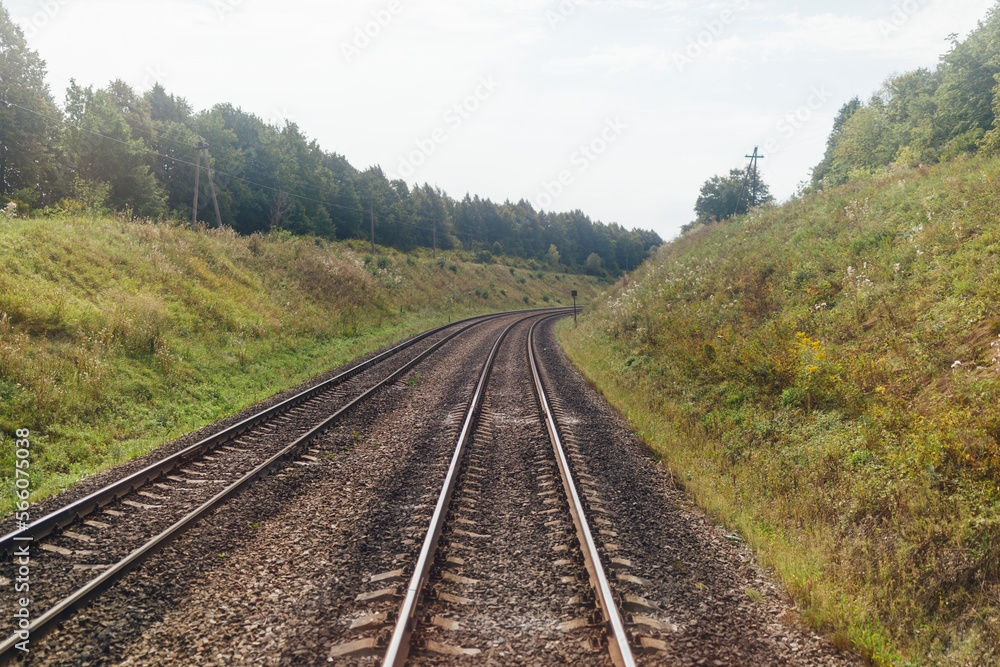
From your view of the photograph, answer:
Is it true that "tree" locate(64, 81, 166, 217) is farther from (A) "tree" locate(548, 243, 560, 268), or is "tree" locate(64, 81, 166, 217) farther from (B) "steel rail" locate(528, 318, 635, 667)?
(A) "tree" locate(548, 243, 560, 268)

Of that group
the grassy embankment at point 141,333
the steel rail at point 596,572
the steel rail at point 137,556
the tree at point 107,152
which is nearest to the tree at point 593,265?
the tree at point 107,152

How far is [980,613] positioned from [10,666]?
753 centimetres

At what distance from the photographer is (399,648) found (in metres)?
3.60

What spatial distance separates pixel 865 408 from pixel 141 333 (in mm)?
15909

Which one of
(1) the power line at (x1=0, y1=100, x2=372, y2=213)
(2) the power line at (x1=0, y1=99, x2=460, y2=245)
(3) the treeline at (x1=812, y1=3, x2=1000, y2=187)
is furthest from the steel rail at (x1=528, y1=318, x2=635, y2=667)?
(1) the power line at (x1=0, y1=100, x2=372, y2=213)

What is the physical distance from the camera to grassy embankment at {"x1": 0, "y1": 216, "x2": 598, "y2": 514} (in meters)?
8.94

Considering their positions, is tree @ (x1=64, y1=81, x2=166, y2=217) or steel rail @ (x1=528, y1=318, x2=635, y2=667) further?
tree @ (x1=64, y1=81, x2=166, y2=217)

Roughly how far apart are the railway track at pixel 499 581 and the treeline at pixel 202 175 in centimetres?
2155

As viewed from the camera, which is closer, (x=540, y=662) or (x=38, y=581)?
(x=540, y=662)

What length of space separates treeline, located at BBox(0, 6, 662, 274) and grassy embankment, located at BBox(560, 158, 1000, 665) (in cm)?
2406

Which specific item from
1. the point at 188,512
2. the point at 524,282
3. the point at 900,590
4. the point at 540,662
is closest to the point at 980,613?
the point at 900,590

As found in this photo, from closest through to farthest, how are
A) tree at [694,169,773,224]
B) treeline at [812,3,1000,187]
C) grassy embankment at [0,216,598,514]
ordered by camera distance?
1. grassy embankment at [0,216,598,514]
2. treeline at [812,3,1000,187]
3. tree at [694,169,773,224]

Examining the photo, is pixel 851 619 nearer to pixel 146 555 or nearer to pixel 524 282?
pixel 146 555

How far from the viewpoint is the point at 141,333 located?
12711 millimetres
